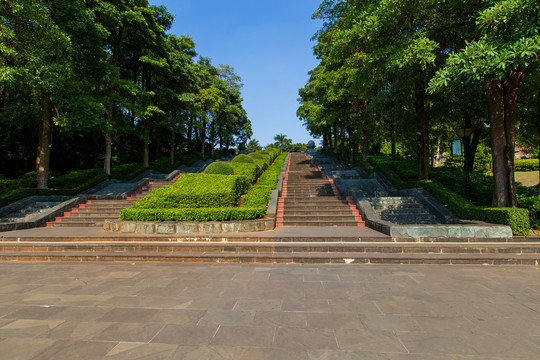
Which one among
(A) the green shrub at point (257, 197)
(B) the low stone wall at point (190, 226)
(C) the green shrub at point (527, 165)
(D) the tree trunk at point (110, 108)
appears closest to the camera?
(B) the low stone wall at point (190, 226)

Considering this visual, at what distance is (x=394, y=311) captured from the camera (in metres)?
3.88

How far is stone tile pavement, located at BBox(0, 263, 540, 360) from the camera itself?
Answer: 117 inches

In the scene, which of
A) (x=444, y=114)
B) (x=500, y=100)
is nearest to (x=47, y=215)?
(x=500, y=100)

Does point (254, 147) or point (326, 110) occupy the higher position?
point (254, 147)

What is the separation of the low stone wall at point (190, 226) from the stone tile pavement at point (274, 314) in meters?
3.07

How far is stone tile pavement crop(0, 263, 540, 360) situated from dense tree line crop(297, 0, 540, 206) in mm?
4886

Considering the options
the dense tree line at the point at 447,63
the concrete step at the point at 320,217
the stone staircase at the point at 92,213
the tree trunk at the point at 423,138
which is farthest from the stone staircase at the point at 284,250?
the tree trunk at the point at 423,138

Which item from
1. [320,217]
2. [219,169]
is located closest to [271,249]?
[320,217]

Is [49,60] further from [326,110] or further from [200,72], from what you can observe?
[200,72]

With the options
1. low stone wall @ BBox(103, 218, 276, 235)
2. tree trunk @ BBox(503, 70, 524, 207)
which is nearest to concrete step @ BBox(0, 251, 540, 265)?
low stone wall @ BBox(103, 218, 276, 235)

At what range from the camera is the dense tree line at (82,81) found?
11.1 meters

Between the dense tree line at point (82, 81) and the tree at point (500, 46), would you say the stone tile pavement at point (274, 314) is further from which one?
the dense tree line at point (82, 81)

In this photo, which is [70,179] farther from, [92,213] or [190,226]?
[190,226]

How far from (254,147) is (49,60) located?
187ft
